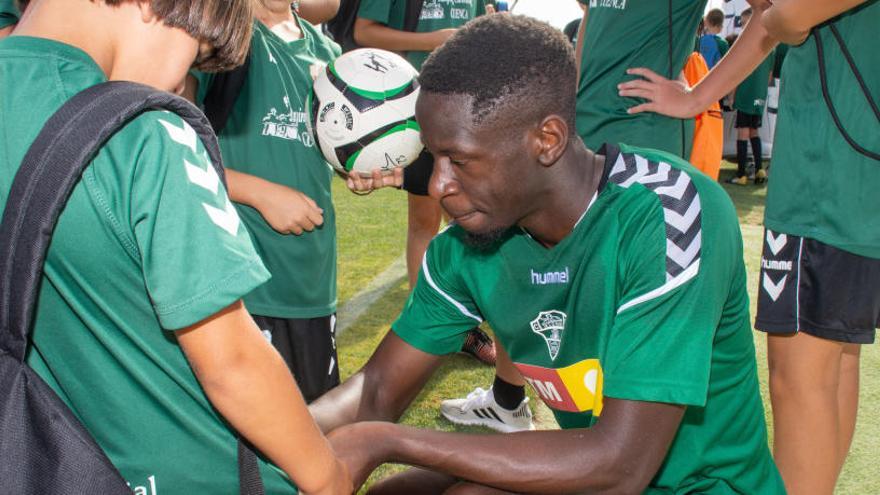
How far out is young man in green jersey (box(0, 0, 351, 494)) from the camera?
123 centimetres

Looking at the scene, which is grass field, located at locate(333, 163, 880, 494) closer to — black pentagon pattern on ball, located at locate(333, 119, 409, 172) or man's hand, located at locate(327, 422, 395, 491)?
black pentagon pattern on ball, located at locate(333, 119, 409, 172)

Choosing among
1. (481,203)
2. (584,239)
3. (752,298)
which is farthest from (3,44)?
(752,298)

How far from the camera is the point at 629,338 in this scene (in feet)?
6.15

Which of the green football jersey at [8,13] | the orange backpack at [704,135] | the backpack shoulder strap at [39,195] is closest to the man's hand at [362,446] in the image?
the backpack shoulder strap at [39,195]

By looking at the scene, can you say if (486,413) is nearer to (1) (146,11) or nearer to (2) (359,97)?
(2) (359,97)

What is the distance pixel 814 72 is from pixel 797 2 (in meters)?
0.29

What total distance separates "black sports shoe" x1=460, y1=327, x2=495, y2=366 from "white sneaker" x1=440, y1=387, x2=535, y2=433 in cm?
65

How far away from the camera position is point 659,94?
3447mm

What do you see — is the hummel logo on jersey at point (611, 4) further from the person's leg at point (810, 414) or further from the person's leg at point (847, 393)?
the person's leg at point (847, 393)

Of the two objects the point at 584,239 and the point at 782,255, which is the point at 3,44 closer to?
the point at 584,239

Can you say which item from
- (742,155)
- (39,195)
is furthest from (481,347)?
(742,155)

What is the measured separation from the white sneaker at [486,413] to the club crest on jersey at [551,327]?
72.5 inches

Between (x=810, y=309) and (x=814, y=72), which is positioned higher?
(x=814, y=72)

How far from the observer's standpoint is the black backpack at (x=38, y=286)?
1.17m
